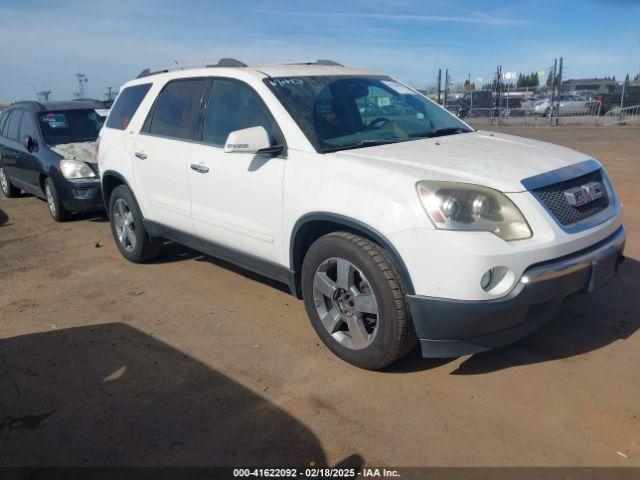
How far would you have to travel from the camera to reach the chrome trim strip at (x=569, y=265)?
2936 mm

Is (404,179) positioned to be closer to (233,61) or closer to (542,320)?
(542,320)

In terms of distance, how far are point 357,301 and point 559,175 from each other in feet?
4.54

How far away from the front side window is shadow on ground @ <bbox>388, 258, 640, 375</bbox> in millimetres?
1952

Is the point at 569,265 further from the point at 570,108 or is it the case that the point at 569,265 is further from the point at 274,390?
the point at 570,108

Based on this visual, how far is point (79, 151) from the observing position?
796 cm

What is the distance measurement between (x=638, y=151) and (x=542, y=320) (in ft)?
36.7

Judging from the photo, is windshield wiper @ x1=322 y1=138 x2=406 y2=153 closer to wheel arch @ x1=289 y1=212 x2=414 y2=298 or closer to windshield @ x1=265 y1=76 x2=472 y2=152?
windshield @ x1=265 y1=76 x2=472 y2=152

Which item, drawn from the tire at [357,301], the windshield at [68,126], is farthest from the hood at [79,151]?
the tire at [357,301]

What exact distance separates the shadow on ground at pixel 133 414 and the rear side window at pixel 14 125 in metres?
6.13

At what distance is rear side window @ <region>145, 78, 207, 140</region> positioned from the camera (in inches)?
184

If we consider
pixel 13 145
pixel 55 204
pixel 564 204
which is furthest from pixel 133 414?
pixel 13 145

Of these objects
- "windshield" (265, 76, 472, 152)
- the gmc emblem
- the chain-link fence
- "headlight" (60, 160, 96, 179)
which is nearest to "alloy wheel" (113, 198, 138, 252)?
"headlight" (60, 160, 96, 179)

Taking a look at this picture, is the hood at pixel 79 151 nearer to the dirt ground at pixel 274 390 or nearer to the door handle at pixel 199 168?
the dirt ground at pixel 274 390

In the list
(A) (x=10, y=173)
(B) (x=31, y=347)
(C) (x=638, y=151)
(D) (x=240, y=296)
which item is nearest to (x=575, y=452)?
(D) (x=240, y=296)
